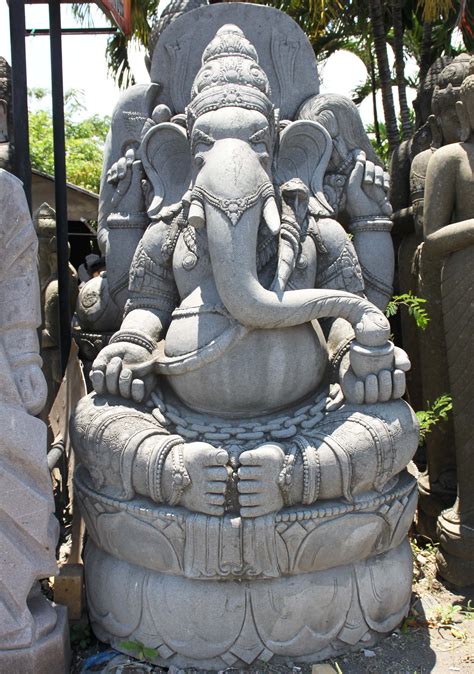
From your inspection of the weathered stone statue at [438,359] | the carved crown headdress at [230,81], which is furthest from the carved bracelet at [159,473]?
the weathered stone statue at [438,359]

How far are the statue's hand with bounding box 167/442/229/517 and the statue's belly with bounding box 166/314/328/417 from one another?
39 centimetres

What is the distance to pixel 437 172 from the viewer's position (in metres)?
3.89

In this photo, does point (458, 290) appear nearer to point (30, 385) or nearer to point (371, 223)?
point (371, 223)

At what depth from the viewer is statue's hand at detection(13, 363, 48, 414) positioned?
2.62 m

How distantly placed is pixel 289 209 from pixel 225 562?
5.11ft

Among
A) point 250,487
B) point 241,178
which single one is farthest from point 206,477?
point 241,178

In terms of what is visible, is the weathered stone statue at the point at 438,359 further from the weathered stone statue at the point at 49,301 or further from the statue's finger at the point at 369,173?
the weathered stone statue at the point at 49,301

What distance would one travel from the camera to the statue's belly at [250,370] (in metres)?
3.15

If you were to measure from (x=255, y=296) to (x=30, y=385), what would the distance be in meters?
0.93

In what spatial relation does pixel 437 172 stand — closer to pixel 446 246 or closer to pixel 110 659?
pixel 446 246

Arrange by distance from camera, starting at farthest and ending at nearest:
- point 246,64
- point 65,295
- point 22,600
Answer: point 65,295 → point 246,64 → point 22,600

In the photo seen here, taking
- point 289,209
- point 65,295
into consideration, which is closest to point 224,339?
point 289,209

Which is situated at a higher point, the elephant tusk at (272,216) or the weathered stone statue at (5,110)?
the weathered stone statue at (5,110)

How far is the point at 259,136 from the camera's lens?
3201mm
